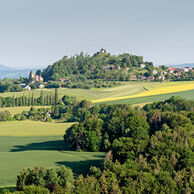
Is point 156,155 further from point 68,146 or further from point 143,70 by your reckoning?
point 143,70

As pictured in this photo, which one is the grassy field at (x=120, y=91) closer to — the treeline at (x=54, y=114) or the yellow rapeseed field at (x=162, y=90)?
the yellow rapeseed field at (x=162, y=90)

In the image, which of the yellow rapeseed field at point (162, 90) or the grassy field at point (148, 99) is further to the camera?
the yellow rapeseed field at point (162, 90)

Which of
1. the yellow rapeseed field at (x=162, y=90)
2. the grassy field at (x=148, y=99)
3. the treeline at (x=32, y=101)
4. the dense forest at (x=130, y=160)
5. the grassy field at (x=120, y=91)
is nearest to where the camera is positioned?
the dense forest at (x=130, y=160)

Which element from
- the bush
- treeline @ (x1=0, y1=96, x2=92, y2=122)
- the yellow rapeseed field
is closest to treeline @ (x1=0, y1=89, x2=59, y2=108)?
treeline @ (x1=0, y1=96, x2=92, y2=122)

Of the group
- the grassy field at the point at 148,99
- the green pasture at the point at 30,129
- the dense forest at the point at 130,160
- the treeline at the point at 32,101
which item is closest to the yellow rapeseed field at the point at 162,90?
the grassy field at the point at 148,99

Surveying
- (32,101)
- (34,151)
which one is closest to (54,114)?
(32,101)

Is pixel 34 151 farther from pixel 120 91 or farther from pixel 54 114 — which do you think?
pixel 120 91

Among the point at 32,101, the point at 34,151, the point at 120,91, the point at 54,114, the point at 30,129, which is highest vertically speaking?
the point at 120,91

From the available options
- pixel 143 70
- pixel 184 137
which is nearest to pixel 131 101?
pixel 184 137
